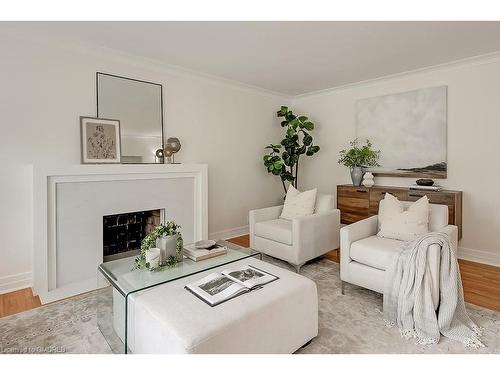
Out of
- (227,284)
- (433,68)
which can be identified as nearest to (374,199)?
(433,68)

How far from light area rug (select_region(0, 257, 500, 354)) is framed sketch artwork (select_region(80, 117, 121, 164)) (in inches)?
55.3

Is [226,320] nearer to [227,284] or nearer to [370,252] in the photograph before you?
[227,284]

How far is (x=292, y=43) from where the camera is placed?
292 cm

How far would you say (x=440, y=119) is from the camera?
3.59m

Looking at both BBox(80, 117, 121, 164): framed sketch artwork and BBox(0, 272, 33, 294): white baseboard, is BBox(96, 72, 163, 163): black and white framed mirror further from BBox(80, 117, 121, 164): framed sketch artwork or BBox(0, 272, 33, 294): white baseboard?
BBox(0, 272, 33, 294): white baseboard

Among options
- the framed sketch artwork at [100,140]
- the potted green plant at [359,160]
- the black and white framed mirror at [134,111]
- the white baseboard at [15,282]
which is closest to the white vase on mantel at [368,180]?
the potted green plant at [359,160]

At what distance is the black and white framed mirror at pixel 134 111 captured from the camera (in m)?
3.11

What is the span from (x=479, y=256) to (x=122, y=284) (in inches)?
154

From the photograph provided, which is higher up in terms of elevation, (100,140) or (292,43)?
(292,43)

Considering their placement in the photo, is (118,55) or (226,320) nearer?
(226,320)
